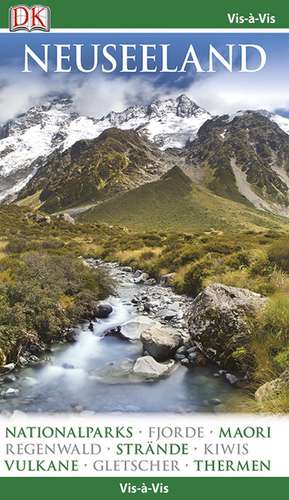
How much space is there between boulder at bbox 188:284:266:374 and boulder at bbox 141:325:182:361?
0.58m

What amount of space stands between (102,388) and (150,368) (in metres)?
1.44

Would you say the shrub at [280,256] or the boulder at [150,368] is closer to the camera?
the boulder at [150,368]

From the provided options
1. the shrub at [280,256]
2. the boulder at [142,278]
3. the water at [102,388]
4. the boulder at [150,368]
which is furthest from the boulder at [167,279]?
the boulder at [150,368]

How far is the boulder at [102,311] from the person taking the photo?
1755cm

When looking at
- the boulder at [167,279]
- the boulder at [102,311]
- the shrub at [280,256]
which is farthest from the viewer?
the boulder at [167,279]

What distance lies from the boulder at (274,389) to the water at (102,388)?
37.9 inches

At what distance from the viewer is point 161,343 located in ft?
42.5

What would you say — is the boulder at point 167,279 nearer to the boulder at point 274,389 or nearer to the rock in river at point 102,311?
the rock in river at point 102,311

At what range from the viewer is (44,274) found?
57.4ft

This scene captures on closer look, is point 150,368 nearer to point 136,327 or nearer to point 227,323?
point 227,323

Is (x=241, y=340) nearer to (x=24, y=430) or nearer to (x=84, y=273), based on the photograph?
(x=24, y=430)

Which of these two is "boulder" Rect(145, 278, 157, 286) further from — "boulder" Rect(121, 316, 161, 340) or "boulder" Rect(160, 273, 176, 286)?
"boulder" Rect(121, 316, 161, 340)
